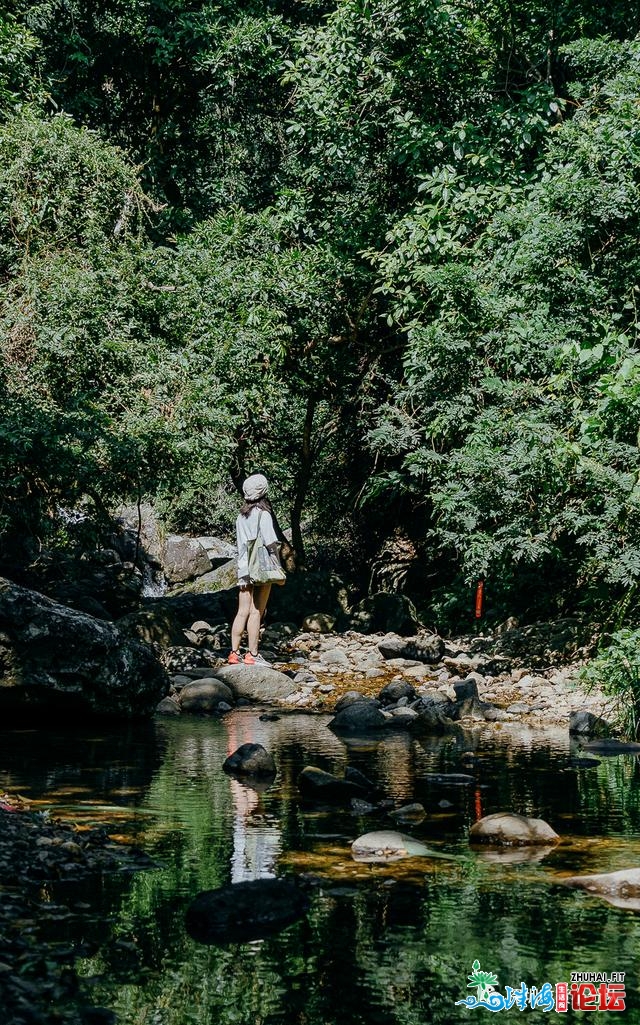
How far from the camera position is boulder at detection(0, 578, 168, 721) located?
9875mm

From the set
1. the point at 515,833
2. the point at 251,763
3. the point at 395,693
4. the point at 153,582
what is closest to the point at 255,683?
the point at 395,693

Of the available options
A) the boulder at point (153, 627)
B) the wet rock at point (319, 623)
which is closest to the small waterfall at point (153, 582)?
the wet rock at point (319, 623)

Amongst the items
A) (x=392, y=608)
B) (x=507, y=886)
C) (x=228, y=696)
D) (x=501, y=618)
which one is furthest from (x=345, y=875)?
(x=392, y=608)

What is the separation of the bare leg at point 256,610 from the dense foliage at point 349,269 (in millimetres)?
1631

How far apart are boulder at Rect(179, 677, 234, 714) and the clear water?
2.42 meters

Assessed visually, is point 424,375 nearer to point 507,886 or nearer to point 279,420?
point 279,420

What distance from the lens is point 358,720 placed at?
10578 mm

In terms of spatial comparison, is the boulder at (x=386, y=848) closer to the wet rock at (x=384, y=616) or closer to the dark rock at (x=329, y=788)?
the dark rock at (x=329, y=788)

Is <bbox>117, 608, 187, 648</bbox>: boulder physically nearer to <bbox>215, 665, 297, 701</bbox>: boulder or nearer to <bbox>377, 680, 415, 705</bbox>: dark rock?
<bbox>215, 665, 297, 701</bbox>: boulder

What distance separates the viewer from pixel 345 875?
17.8ft

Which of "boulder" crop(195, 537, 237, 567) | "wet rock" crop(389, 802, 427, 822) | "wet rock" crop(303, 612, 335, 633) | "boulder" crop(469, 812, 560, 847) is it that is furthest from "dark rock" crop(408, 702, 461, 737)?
"boulder" crop(195, 537, 237, 567)

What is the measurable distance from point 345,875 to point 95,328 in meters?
8.76

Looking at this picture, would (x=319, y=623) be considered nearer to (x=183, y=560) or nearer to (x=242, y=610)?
(x=242, y=610)

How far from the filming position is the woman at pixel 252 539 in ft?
42.0
